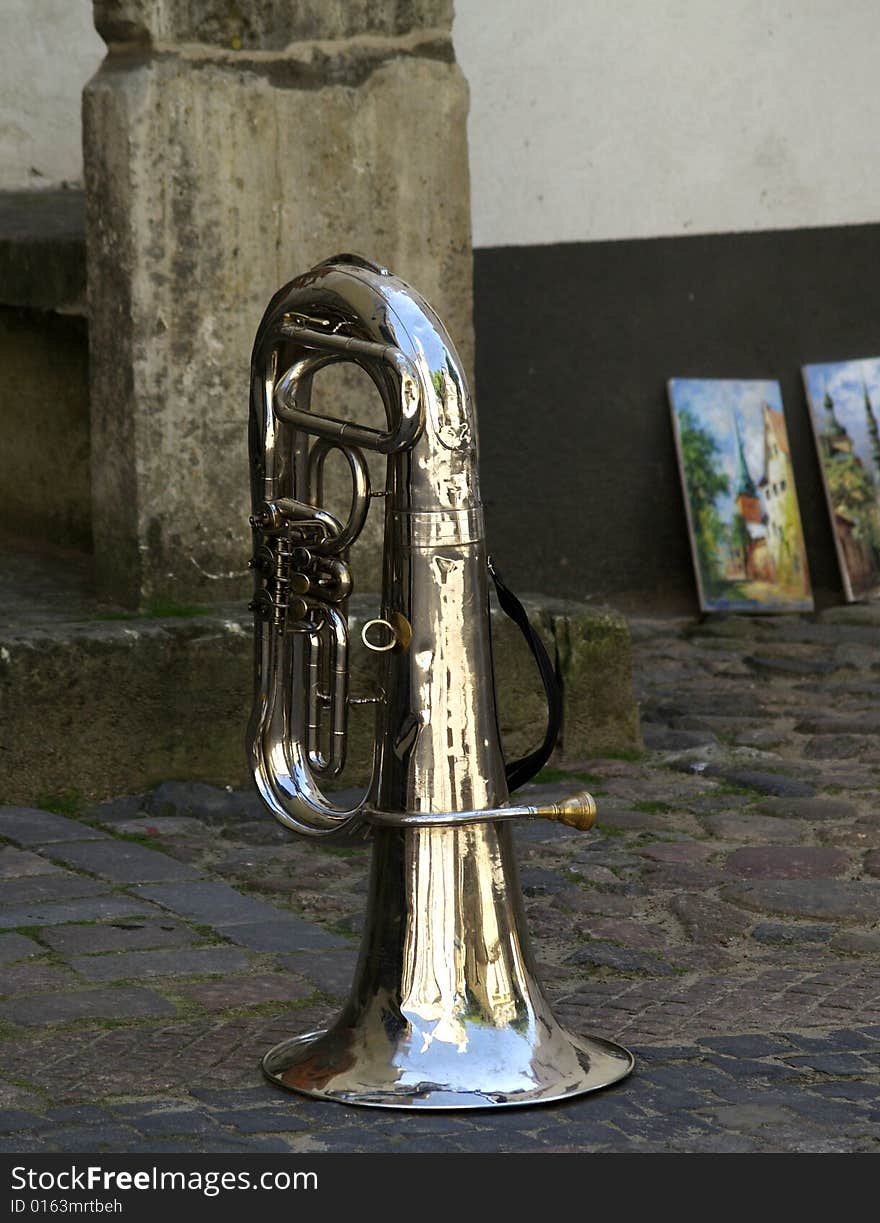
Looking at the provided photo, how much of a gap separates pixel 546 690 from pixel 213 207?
6.66 feet

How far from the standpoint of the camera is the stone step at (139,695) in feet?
13.6

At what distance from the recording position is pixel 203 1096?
8.45 feet

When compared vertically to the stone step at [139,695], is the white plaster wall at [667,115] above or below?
above

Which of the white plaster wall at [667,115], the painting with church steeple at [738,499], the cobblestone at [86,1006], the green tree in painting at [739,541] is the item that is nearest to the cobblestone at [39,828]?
the cobblestone at [86,1006]

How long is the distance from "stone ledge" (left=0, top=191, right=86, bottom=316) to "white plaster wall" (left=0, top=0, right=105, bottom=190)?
0.36 m

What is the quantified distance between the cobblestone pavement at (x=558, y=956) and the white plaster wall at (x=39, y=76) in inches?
89.8

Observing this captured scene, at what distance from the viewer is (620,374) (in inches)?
263

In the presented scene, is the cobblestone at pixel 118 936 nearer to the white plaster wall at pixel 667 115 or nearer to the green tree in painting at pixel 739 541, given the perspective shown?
the white plaster wall at pixel 667 115

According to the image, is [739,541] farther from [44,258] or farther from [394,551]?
[394,551]

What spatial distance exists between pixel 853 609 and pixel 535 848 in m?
3.02

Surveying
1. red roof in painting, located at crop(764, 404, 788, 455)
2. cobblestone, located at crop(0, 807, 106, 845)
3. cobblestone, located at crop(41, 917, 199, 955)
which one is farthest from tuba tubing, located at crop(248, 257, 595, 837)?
red roof in painting, located at crop(764, 404, 788, 455)

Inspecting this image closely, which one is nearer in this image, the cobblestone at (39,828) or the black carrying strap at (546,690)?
the black carrying strap at (546,690)

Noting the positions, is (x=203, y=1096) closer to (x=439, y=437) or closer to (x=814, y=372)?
(x=439, y=437)

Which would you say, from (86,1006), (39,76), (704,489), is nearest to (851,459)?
(704,489)
